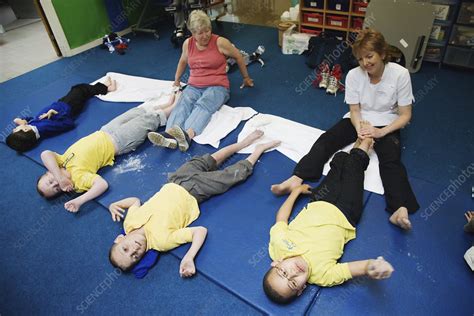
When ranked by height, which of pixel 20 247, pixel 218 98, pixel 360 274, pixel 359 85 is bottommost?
pixel 20 247

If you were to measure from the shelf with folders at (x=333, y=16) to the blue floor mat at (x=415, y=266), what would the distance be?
2.25 metres

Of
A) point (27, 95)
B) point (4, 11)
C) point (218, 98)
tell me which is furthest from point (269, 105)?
point (4, 11)

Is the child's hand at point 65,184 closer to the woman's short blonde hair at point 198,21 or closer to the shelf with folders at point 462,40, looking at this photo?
the woman's short blonde hair at point 198,21

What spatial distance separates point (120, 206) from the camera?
Answer: 6.19 ft

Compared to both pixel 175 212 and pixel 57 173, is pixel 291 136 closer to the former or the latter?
pixel 175 212

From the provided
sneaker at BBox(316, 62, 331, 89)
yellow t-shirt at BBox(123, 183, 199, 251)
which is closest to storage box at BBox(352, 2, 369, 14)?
sneaker at BBox(316, 62, 331, 89)

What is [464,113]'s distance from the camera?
246 cm

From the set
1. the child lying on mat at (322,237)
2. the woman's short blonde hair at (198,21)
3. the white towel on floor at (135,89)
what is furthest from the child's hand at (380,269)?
the white towel on floor at (135,89)

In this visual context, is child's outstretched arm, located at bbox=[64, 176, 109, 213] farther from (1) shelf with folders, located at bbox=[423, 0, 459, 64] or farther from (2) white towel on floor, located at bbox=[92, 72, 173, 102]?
(1) shelf with folders, located at bbox=[423, 0, 459, 64]

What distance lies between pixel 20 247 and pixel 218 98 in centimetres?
171

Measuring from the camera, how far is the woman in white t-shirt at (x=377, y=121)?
5.59 feet

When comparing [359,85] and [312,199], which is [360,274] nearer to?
[312,199]

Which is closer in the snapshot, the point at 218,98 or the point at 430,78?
the point at 218,98

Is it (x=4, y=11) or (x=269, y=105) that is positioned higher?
(x=4, y=11)
